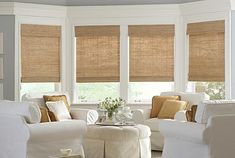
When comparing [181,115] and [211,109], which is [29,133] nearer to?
[211,109]

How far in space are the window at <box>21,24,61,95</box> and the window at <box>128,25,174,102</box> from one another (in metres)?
1.55

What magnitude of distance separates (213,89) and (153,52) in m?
1.43

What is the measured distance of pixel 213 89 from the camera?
31.5 feet

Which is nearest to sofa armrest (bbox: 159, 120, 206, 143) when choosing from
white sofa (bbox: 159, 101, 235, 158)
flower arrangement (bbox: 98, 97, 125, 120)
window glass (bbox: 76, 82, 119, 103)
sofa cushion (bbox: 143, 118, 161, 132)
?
white sofa (bbox: 159, 101, 235, 158)

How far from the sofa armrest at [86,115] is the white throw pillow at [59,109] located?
149mm

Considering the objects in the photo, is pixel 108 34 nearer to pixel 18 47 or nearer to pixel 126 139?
pixel 18 47

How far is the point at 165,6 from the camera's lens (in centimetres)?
1009

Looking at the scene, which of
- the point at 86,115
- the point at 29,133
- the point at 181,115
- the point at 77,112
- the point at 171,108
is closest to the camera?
the point at 29,133

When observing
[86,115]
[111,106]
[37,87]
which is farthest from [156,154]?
[37,87]

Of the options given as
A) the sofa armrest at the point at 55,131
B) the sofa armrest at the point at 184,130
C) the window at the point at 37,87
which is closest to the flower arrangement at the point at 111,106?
the sofa armrest at the point at 55,131

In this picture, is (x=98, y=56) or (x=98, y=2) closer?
(x=98, y=56)

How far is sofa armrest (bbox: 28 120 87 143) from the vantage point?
6102 mm

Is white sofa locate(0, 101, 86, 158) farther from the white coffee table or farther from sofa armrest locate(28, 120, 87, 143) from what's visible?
the white coffee table

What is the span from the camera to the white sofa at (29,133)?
20.0 feet
